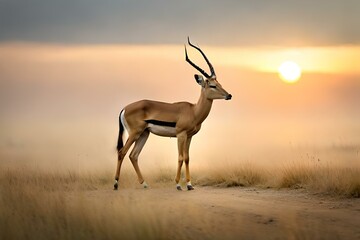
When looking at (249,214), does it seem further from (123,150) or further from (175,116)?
(123,150)

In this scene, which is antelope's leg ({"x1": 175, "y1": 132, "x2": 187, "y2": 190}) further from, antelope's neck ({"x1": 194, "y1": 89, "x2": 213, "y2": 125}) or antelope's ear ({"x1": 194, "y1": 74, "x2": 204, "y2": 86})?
antelope's ear ({"x1": 194, "y1": 74, "x2": 204, "y2": 86})

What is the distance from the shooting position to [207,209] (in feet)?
40.8

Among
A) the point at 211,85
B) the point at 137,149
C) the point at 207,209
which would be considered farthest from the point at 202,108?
the point at 207,209

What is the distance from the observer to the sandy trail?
10.5 m

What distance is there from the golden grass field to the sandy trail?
0.06 ft

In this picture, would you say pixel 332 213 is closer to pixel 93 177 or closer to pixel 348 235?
pixel 348 235

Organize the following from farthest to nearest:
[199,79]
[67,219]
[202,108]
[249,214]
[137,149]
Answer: [137,149], [202,108], [199,79], [249,214], [67,219]

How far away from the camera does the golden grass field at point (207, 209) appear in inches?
408

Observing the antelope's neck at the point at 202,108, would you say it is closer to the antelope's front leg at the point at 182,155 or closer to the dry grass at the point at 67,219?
the antelope's front leg at the point at 182,155

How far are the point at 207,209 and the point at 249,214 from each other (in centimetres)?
99

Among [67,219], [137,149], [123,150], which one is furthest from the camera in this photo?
[137,149]

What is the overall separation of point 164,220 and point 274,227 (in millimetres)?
2095

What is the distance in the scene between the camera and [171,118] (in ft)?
54.7

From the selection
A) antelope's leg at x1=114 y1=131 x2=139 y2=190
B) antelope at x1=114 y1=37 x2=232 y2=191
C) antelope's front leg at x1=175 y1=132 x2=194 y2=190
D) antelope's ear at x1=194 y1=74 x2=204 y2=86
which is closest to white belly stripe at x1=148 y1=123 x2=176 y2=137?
antelope at x1=114 y1=37 x2=232 y2=191
